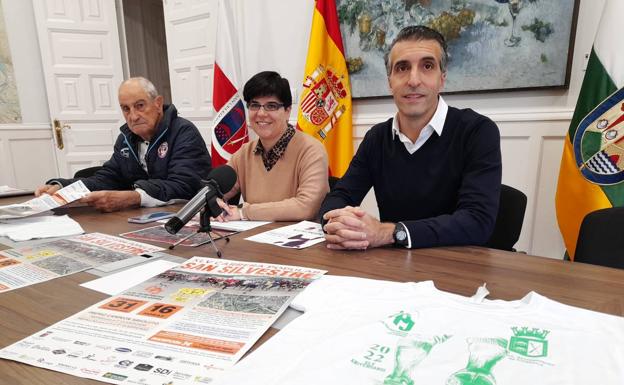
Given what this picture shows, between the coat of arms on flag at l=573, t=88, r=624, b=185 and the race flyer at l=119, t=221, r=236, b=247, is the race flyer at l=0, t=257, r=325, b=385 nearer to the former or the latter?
the race flyer at l=119, t=221, r=236, b=247

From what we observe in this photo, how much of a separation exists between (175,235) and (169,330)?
63 centimetres

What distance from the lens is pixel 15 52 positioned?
374 cm

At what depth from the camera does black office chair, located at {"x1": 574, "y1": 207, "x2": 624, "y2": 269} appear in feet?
3.58

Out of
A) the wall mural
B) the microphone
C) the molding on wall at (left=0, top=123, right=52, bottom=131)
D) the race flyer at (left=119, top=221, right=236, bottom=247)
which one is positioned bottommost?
the race flyer at (left=119, top=221, right=236, bottom=247)

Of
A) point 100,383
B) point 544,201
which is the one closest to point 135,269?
point 100,383

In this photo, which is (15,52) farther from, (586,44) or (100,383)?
(586,44)

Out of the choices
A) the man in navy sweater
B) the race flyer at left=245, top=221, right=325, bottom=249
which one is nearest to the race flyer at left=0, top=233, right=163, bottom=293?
the race flyer at left=245, top=221, right=325, bottom=249

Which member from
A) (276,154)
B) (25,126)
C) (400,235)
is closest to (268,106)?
(276,154)

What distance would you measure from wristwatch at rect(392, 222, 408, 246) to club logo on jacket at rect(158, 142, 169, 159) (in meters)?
1.47

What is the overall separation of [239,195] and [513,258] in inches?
54.6

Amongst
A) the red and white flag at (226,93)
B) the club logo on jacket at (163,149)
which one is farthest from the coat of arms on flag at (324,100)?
the club logo on jacket at (163,149)

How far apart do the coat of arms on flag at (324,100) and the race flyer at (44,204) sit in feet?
5.35

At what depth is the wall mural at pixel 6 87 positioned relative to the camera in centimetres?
367

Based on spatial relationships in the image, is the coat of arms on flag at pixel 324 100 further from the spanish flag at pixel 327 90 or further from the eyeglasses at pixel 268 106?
the eyeglasses at pixel 268 106
